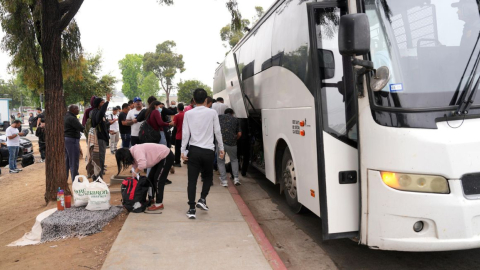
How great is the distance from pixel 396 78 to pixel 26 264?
4467 mm

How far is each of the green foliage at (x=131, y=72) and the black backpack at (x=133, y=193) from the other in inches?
3614

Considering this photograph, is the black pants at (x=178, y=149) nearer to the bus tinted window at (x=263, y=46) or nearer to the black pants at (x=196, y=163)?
the bus tinted window at (x=263, y=46)

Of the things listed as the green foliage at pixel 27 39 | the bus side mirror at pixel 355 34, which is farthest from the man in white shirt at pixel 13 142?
the bus side mirror at pixel 355 34

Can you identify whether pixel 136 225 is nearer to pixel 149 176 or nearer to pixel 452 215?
pixel 149 176

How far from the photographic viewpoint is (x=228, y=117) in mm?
7977

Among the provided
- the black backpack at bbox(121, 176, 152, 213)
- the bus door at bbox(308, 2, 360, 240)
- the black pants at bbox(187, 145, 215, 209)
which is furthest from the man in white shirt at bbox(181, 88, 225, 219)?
the bus door at bbox(308, 2, 360, 240)

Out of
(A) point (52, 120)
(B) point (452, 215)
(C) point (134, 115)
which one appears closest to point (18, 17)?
(A) point (52, 120)

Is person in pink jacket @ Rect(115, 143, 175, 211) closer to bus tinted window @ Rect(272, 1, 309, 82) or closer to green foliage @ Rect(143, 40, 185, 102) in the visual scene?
bus tinted window @ Rect(272, 1, 309, 82)

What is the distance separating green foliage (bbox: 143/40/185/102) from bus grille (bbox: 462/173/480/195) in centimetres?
7099

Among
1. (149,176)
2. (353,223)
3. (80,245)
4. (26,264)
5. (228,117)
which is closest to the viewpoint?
(353,223)

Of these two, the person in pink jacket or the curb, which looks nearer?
the curb

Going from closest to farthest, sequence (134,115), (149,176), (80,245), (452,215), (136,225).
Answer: (452,215) → (80,245) → (136,225) → (149,176) → (134,115)

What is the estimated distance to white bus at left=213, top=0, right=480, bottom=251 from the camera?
10.9ft

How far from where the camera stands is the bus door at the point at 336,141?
12.8ft
